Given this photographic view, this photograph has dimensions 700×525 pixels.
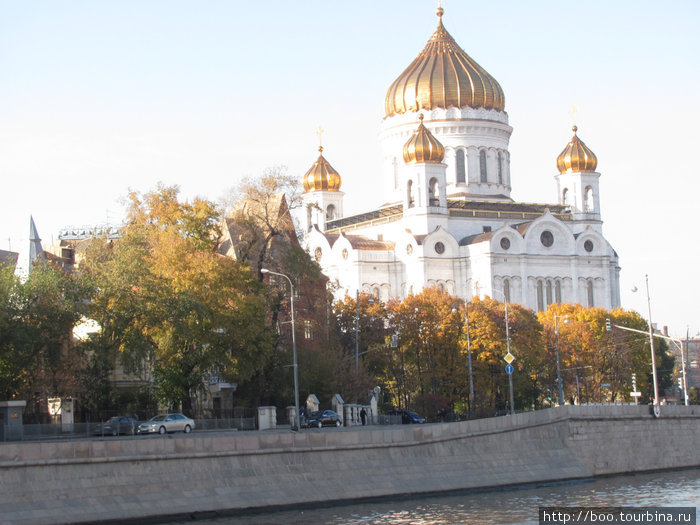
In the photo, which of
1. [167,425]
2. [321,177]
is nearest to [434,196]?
[321,177]

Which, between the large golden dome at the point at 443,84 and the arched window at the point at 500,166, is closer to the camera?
the large golden dome at the point at 443,84

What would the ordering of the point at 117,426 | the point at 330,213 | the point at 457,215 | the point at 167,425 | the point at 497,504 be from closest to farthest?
the point at 497,504 → the point at 117,426 → the point at 167,425 → the point at 457,215 → the point at 330,213

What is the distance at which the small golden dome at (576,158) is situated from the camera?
373 ft

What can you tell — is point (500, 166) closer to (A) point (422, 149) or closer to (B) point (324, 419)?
(A) point (422, 149)

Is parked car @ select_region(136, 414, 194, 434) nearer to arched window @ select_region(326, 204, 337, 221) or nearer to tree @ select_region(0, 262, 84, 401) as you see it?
tree @ select_region(0, 262, 84, 401)

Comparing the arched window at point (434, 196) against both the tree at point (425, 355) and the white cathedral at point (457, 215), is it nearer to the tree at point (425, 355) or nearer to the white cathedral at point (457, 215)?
the white cathedral at point (457, 215)

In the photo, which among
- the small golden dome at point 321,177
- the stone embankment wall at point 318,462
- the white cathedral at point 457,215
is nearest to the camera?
the stone embankment wall at point 318,462

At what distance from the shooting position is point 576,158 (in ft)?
373

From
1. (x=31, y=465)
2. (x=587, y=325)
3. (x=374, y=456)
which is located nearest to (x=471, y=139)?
(x=587, y=325)

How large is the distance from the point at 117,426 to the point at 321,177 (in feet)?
238

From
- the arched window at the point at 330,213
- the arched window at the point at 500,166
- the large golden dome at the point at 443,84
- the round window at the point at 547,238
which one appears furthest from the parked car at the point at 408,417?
the arched window at the point at 500,166

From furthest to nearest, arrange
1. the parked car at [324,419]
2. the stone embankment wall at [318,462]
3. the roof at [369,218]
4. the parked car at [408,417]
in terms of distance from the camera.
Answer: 1. the roof at [369,218]
2. the parked car at [408,417]
3. the parked car at [324,419]
4. the stone embankment wall at [318,462]

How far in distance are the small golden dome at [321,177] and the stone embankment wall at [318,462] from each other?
67.9 m

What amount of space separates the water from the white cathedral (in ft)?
189
